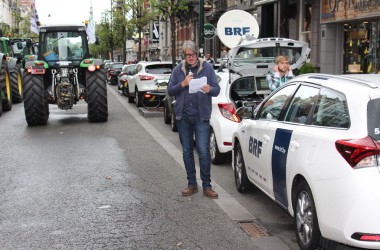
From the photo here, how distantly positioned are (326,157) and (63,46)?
1179cm

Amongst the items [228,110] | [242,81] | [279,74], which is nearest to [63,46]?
[242,81]

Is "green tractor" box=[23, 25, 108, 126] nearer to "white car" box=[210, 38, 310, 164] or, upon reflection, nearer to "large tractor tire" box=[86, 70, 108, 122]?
"large tractor tire" box=[86, 70, 108, 122]

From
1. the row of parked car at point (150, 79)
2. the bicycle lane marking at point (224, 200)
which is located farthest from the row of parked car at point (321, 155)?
the row of parked car at point (150, 79)

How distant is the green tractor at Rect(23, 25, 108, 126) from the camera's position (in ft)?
45.0

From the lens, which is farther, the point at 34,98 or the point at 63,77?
the point at 63,77

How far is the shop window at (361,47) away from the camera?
16234mm

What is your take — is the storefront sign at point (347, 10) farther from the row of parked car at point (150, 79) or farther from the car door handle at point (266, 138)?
the car door handle at point (266, 138)

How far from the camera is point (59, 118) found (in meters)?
15.8

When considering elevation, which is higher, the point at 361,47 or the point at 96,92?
the point at 361,47

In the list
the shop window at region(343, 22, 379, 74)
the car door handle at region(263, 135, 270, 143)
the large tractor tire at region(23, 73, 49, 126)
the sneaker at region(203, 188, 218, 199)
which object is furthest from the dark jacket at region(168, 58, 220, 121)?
the shop window at region(343, 22, 379, 74)

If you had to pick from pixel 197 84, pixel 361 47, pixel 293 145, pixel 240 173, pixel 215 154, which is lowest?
pixel 215 154

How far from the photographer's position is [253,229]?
5.56 m

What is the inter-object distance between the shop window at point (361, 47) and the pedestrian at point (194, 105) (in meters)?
10.6

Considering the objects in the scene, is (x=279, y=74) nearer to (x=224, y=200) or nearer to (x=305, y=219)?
(x=224, y=200)
